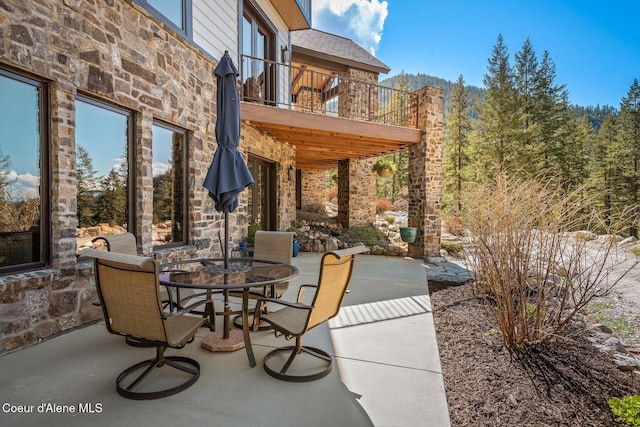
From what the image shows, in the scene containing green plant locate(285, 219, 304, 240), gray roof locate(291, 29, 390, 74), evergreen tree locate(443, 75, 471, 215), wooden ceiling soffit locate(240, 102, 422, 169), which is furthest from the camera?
evergreen tree locate(443, 75, 471, 215)

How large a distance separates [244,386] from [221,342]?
2.43ft

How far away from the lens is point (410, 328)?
148 inches

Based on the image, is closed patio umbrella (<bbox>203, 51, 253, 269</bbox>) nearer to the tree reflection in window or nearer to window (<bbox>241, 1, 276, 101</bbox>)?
the tree reflection in window

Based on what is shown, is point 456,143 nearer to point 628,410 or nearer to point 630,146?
point 630,146

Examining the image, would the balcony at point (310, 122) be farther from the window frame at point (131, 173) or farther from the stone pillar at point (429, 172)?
the window frame at point (131, 173)

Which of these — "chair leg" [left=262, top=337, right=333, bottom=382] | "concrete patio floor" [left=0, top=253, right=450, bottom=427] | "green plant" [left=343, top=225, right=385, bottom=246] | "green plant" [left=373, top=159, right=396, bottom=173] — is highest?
"green plant" [left=373, top=159, right=396, bottom=173]

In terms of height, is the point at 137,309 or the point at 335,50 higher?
the point at 335,50

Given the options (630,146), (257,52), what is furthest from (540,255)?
(630,146)

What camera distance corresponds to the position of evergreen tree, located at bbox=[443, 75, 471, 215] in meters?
23.2

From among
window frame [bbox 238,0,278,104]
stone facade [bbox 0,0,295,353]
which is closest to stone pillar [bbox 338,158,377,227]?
window frame [bbox 238,0,278,104]

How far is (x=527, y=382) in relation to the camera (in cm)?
250

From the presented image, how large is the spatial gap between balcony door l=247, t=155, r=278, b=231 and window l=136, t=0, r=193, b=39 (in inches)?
122

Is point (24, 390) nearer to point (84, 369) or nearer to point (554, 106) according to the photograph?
point (84, 369)

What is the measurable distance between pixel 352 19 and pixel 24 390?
2289 cm
